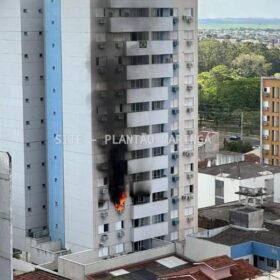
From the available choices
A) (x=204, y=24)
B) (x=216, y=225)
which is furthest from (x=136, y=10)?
(x=204, y=24)

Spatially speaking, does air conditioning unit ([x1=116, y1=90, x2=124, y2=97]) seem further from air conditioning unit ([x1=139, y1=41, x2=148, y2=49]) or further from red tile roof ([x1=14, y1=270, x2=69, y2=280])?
red tile roof ([x1=14, y1=270, x2=69, y2=280])

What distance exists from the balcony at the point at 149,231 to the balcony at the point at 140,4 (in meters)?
4.52

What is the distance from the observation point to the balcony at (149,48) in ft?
60.3

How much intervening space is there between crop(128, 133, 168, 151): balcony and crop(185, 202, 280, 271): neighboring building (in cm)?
202

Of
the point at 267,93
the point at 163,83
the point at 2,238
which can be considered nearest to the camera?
→ the point at 2,238

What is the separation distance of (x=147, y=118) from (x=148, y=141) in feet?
1.56

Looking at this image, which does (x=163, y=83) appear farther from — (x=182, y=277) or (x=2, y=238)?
(x=2, y=238)

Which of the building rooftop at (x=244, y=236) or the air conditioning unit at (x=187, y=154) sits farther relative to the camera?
the air conditioning unit at (x=187, y=154)

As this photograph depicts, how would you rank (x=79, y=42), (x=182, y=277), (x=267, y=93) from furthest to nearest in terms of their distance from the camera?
(x=267, y=93)
(x=79, y=42)
(x=182, y=277)

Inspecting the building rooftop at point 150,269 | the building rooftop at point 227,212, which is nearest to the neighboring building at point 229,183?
the building rooftop at point 227,212

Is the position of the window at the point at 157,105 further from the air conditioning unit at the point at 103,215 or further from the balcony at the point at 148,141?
the air conditioning unit at the point at 103,215

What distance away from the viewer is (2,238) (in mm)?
6195

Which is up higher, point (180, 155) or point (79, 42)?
point (79, 42)

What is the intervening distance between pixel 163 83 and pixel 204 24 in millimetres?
111504
